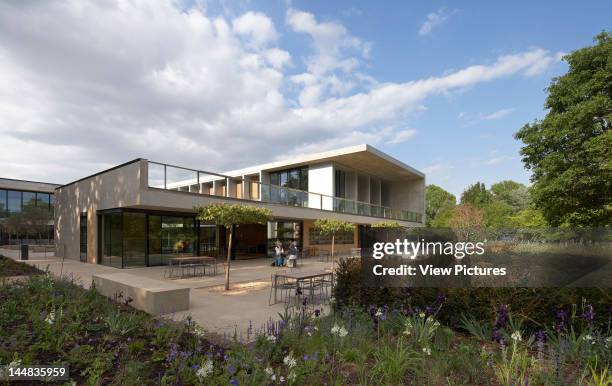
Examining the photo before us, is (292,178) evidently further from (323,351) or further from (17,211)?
(17,211)

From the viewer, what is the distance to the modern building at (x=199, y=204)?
15.4m

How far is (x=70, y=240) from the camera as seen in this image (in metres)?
21.9

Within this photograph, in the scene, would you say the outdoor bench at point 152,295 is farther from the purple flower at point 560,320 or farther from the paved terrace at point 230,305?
the purple flower at point 560,320

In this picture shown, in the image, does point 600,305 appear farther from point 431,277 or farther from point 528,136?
point 528,136

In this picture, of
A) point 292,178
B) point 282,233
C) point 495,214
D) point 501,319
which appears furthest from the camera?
point 495,214

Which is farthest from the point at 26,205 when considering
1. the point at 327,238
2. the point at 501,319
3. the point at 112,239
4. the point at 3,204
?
the point at 501,319

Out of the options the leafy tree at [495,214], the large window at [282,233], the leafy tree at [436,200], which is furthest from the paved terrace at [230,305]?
the leafy tree at [436,200]

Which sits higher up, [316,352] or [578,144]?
[578,144]

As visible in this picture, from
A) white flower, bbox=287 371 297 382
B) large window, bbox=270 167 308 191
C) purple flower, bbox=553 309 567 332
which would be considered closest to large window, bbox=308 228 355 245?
large window, bbox=270 167 308 191

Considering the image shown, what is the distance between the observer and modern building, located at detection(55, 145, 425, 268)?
605 inches

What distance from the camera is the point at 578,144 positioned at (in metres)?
15.0

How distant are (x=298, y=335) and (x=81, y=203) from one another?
20.3 meters

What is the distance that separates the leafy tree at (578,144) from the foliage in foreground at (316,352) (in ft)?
42.5

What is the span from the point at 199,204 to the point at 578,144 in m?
16.8
